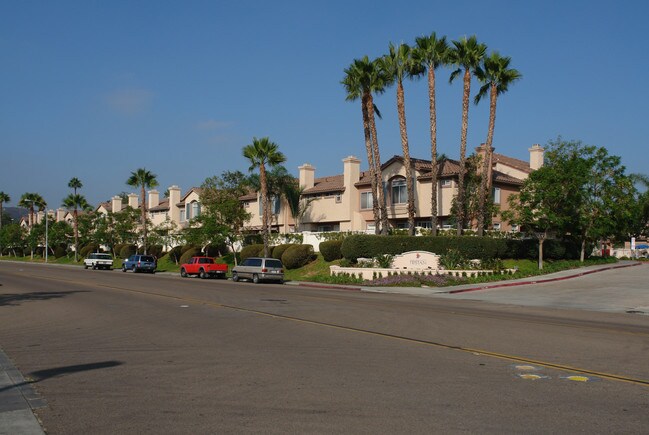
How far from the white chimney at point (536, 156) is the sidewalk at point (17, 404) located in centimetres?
5079

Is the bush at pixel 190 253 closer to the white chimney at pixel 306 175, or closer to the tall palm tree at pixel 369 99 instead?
the white chimney at pixel 306 175

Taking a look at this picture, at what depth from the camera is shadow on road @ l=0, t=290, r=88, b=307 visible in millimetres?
22397

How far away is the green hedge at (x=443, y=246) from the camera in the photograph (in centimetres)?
4044

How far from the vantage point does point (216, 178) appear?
66.0 m

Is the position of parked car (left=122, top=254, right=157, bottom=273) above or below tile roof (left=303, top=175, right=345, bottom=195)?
below

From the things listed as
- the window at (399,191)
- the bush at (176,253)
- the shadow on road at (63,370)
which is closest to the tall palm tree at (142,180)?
the bush at (176,253)

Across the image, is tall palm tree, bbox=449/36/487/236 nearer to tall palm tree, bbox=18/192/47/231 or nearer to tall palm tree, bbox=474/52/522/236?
tall palm tree, bbox=474/52/522/236

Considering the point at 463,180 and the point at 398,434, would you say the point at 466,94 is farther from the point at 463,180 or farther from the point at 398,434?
the point at 398,434

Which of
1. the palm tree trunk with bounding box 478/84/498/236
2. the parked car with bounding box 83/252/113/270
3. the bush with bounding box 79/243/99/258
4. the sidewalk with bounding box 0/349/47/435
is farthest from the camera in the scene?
the bush with bounding box 79/243/99/258

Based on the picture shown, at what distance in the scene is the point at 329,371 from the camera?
9.58 metres

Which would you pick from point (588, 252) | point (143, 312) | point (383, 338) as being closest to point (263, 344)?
point (383, 338)

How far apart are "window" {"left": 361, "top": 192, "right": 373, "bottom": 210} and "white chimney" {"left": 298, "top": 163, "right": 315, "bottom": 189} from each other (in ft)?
27.2

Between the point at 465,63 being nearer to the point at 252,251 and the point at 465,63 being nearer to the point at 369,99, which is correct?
the point at 369,99

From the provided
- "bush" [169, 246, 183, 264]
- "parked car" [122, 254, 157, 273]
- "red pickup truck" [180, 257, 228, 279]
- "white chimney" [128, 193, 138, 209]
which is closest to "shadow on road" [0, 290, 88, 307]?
"red pickup truck" [180, 257, 228, 279]
